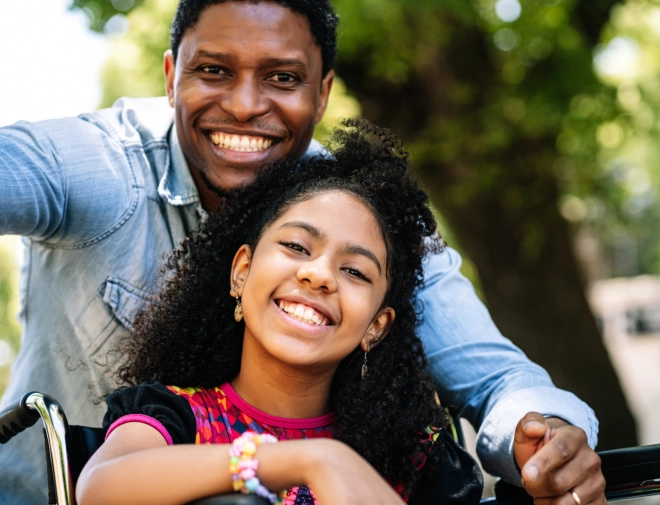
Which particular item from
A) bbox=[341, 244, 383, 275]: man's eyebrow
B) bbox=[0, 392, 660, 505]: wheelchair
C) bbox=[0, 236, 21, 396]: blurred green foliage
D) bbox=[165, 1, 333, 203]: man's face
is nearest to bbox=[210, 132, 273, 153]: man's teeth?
bbox=[165, 1, 333, 203]: man's face

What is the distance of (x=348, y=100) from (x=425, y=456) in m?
4.82

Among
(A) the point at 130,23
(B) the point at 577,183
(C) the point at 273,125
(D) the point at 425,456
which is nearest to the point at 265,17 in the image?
(C) the point at 273,125

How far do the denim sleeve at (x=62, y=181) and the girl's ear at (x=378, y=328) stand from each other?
862 millimetres

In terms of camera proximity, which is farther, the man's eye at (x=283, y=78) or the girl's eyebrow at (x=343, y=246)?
the man's eye at (x=283, y=78)

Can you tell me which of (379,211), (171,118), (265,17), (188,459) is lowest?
(188,459)

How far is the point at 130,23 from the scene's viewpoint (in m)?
5.20

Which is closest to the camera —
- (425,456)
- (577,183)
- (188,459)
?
(188,459)

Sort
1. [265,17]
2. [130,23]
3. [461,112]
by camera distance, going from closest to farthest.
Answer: [265,17] → [130,23] → [461,112]

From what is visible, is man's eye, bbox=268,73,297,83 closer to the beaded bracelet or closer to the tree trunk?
the beaded bracelet

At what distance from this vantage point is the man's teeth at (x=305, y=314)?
203cm

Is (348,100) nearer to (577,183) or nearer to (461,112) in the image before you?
(461,112)

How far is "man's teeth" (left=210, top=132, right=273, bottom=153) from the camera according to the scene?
2.62 metres

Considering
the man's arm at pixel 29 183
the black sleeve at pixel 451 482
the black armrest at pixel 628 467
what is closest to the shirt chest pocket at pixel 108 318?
the man's arm at pixel 29 183

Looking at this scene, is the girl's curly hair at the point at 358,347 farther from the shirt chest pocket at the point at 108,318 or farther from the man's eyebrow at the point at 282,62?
the man's eyebrow at the point at 282,62
